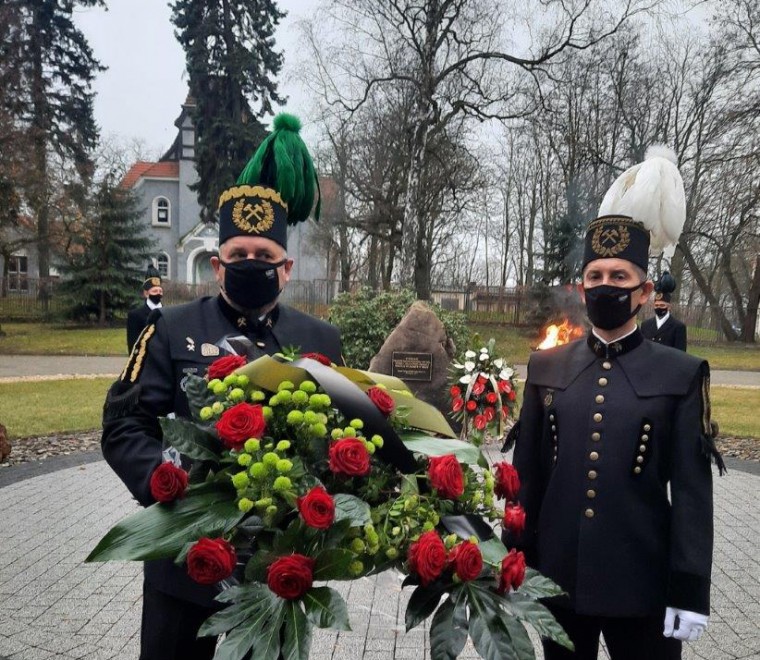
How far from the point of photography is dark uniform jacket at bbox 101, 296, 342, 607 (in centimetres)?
199

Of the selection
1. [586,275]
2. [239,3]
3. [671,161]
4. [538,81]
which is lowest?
[586,275]

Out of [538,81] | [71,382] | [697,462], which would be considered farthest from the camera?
[538,81]

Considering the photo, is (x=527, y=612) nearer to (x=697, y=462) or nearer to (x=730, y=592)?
(x=697, y=462)

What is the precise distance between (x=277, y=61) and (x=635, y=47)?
15.2 metres

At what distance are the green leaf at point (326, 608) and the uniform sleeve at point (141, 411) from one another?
78 cm

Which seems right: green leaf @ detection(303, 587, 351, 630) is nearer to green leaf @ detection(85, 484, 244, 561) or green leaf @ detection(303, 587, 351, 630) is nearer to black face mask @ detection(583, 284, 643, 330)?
green leaf @ detection(85, 484, 244, 561)

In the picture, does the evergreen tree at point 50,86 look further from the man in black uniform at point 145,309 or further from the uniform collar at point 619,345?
the uniform collar at point 619,345

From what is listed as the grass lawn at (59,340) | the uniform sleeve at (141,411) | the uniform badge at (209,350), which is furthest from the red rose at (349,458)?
the grass lawn at (59,340)

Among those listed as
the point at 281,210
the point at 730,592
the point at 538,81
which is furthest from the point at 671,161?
the point at 538,81

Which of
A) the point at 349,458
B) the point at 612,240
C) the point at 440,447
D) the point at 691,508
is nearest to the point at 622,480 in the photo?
the point at 691,508

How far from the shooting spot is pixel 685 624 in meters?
2.12

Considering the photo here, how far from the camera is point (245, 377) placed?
60.7 inches

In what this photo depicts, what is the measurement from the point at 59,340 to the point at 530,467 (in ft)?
76.3

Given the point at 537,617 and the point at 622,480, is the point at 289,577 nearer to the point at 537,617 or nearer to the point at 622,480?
the point at 537,617
